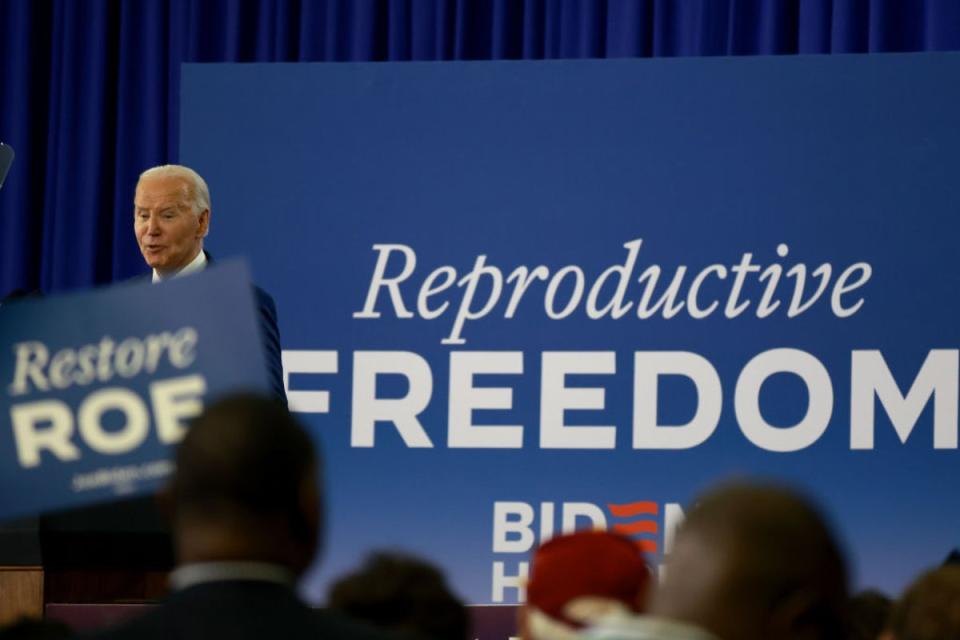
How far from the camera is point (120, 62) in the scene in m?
7.52

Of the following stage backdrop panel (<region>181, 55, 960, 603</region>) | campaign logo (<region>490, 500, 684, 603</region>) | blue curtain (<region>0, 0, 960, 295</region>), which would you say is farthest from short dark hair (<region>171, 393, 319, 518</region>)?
blue curtain (<region>0, 0, 960, 295</region>)

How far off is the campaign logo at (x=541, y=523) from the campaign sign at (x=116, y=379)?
315cm

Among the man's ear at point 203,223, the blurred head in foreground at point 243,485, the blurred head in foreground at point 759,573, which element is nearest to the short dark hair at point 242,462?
the blurred head in foreground at point 243,485

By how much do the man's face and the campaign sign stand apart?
8.28 feet

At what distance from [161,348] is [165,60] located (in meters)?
5.41

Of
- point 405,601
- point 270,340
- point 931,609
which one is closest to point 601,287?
point 270,340

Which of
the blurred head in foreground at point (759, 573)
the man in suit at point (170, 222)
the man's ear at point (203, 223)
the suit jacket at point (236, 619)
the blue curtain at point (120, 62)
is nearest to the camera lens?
the blurred head in foreground at point (759, 573)

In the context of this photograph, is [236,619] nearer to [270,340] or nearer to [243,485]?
[243,485]

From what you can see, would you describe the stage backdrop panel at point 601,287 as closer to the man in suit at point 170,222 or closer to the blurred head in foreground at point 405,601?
the man in suit at point 170,222

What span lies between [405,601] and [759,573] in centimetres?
79

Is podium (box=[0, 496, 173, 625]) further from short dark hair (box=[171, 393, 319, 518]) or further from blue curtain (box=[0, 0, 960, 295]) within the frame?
blue curtain (box=[0, 0, 960, 295])

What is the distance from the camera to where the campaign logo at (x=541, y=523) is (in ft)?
17.8

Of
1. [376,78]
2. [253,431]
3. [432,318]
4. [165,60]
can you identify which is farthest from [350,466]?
[253,431]

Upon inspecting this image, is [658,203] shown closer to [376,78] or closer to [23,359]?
[376,78]
